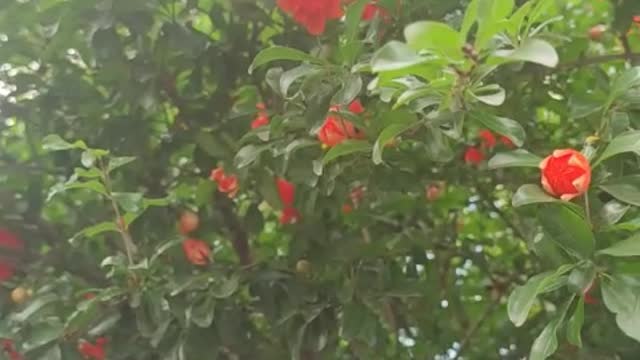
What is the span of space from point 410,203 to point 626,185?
60 cm

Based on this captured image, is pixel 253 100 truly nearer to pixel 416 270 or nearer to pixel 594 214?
pixel 416 270

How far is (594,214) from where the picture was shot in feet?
3.07

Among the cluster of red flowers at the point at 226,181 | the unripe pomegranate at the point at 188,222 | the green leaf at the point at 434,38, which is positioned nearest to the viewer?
the green leaf at the point at 434,38

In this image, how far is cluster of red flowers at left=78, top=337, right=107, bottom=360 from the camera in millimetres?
1347

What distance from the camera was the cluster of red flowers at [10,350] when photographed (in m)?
1.32

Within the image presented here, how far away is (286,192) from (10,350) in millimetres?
419

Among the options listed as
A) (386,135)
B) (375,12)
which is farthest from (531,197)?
(375,12)

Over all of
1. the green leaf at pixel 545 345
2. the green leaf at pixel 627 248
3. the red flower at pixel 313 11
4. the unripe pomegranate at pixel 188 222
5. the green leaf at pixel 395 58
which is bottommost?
the unripe pomegranate at pixel 188 222

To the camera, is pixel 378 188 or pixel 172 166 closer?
pixel 378 188

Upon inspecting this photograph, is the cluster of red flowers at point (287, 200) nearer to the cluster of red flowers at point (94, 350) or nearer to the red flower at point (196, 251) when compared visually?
the red flower at point (196, 251)

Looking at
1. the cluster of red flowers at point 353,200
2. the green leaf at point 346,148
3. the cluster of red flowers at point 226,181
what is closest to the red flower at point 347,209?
the cluster of red flowers at point 353,200

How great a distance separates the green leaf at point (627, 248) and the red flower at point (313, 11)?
53cm

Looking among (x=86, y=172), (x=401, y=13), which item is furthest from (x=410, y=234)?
(x=86, y=172)

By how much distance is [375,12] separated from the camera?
→ 1208mm
